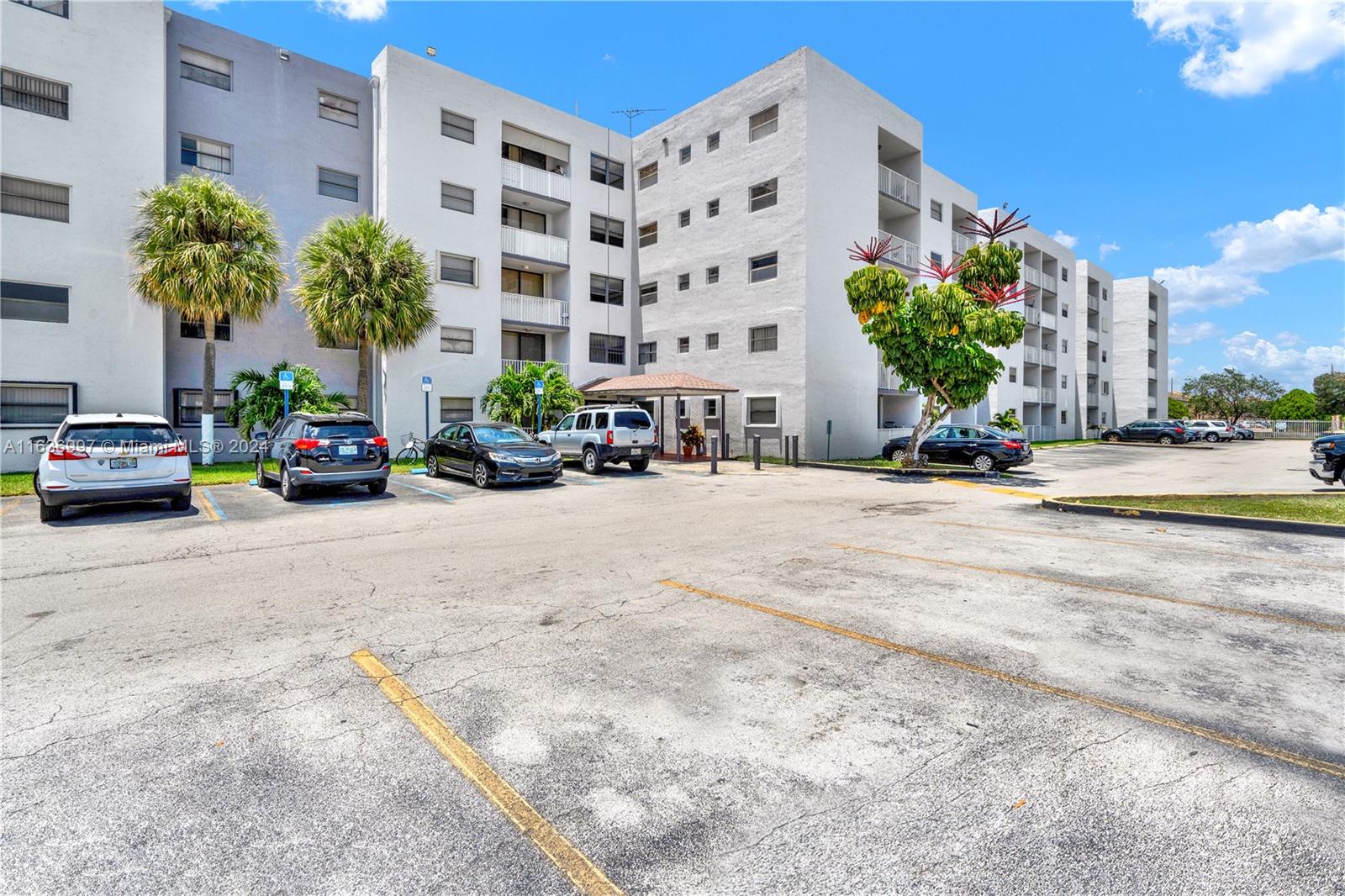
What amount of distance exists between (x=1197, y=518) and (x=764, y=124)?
22847mm

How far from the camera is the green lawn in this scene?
1070 centimetres

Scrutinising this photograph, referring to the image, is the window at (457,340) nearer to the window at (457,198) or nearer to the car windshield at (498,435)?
the window at (457,198)

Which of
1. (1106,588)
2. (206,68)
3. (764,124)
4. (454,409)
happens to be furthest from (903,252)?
(206,68)

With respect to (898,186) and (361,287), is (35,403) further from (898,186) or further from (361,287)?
(898,186)

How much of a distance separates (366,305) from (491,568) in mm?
16949

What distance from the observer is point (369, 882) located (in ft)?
7.73

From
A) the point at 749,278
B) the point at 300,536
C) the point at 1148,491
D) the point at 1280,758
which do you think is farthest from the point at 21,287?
the point at 1148,491

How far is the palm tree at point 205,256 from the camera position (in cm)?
1823

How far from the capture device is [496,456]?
611 inches

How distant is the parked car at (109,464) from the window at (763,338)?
67.2 ft

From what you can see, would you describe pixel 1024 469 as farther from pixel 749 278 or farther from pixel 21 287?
pixel 21 287

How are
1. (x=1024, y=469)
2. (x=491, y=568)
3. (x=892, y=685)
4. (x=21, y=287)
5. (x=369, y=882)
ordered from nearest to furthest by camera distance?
(x=369, y=882) → (x=892, y=685) → (x=491, y=568) → (x=21, y=287) → (x=1024, y=469)

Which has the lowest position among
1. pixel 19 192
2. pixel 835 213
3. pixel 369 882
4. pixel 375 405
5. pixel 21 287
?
pixel 369 882

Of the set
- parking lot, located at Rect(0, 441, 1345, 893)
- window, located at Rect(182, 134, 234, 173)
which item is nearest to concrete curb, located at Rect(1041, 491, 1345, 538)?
parking lot, located at Rect(0, 441, 1345, 893)
